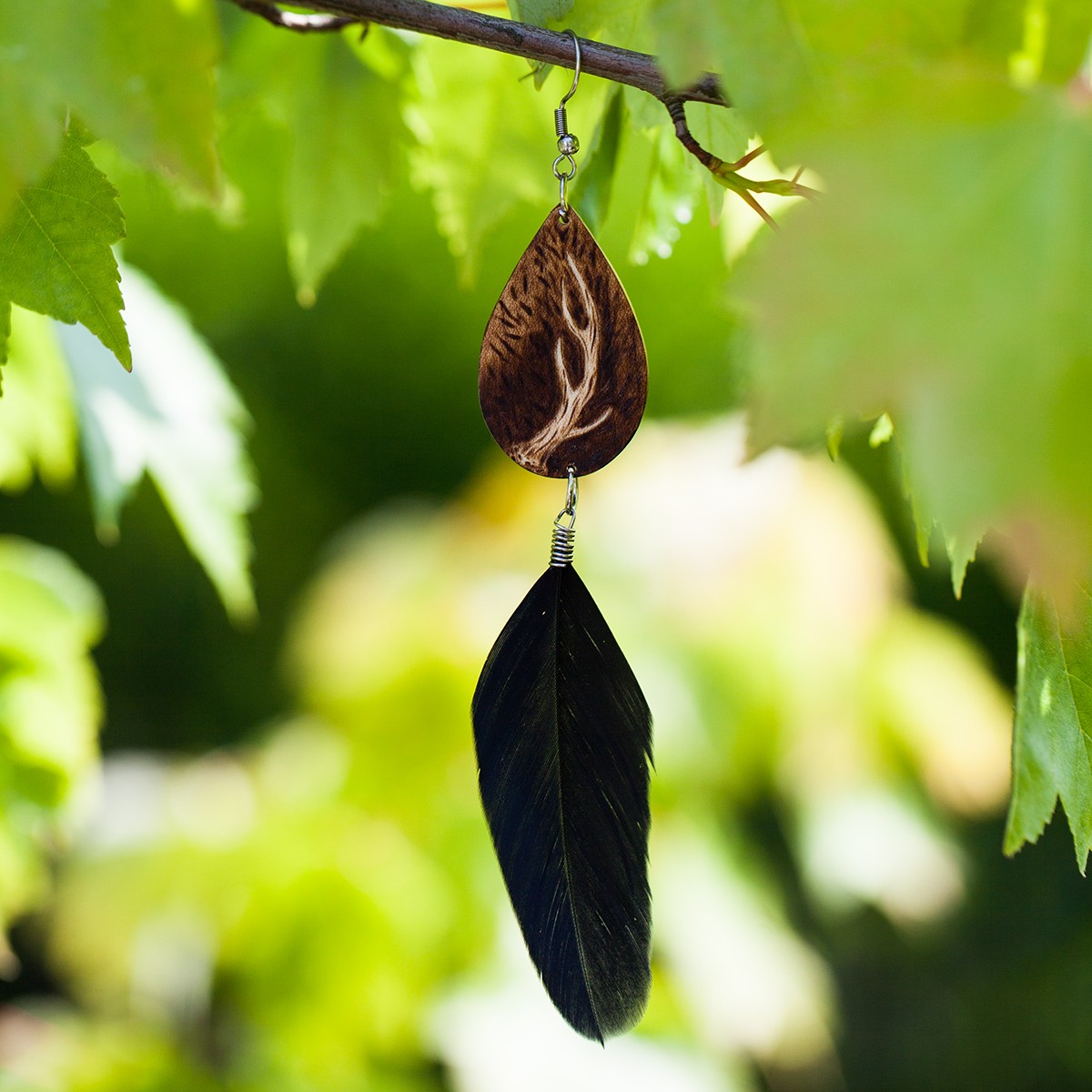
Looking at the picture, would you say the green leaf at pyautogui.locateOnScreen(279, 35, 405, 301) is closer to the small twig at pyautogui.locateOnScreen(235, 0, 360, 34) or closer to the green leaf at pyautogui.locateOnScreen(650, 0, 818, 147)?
the small twig at pyautogui.locateOnScreen(235, 0, 360, 34)

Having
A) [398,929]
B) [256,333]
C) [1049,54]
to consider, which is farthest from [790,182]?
[256,333]

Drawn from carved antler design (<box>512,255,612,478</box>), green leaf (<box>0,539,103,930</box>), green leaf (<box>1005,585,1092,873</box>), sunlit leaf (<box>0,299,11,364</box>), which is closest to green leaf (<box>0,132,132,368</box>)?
sunlit leaf (<box>0,299,11,364</box>)

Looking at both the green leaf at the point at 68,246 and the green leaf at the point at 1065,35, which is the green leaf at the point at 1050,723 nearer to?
the green leaf at the point at 1065,35

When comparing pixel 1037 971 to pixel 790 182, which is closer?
pixel 790 182

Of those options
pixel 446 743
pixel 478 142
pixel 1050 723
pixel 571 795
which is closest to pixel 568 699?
pixel 571 795

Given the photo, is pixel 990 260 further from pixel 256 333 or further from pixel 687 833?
pixel 256 333

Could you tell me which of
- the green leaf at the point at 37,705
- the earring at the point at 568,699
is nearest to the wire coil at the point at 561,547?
the earring at the point at 568,699
